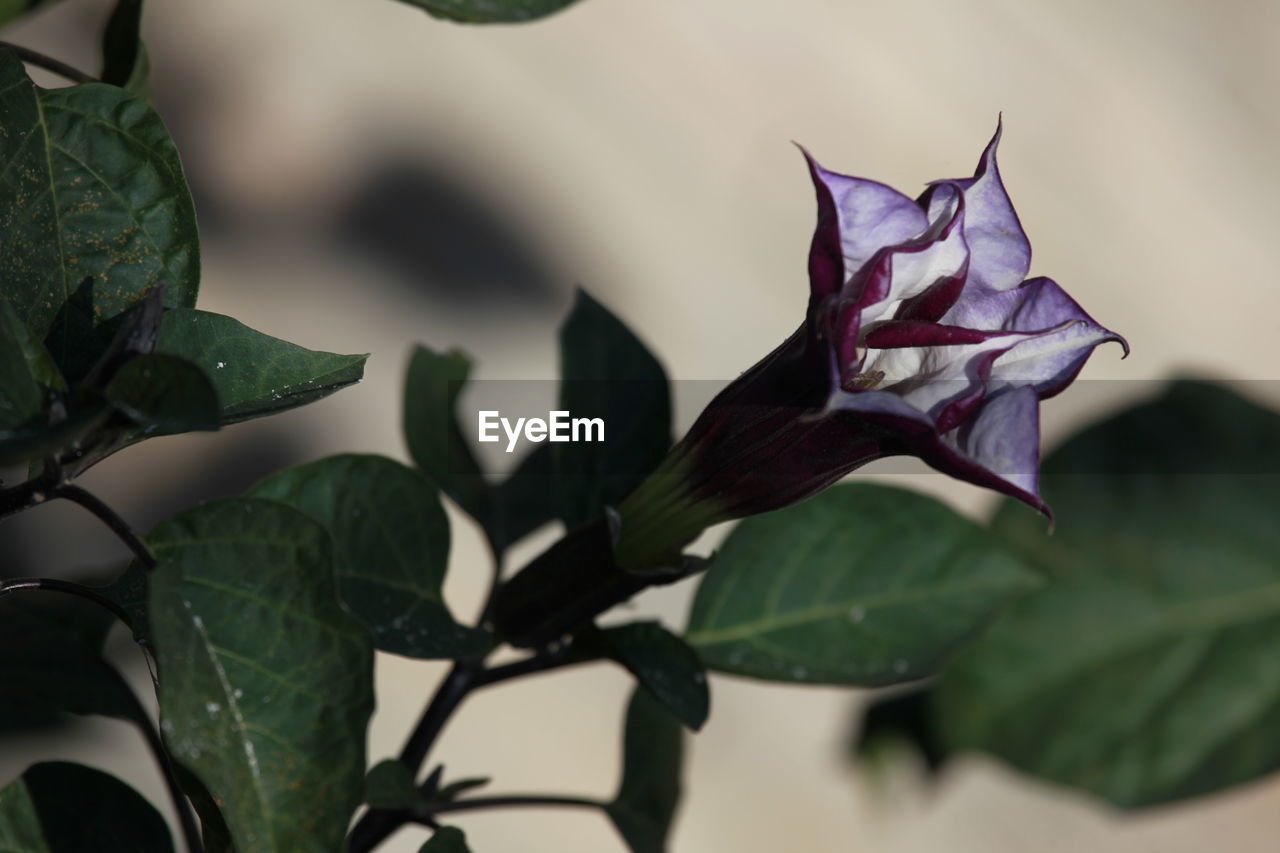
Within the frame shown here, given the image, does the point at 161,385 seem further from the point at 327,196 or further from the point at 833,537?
the point at 327,196

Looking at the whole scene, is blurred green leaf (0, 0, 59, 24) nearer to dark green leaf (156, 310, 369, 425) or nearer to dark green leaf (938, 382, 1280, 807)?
dark green leaf (156, 310, 369, 425)

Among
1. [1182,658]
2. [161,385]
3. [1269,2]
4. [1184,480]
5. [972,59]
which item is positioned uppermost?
[1269,2]

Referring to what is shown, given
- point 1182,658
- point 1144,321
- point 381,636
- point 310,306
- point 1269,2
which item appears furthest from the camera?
point 1269,2

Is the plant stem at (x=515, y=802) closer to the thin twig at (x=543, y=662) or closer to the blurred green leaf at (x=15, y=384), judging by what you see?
the thin twig at (x=543, y=662)

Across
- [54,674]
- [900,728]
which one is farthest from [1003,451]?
[900,728]

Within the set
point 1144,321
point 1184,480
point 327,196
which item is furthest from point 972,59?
point 327,196

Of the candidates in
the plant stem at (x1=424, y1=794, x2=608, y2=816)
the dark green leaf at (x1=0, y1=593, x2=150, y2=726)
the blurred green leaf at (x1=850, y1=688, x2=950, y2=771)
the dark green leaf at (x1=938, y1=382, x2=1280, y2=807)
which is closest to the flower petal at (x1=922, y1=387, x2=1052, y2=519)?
the plant stem at (x1=424, y1=794, x2=608, y2=816)

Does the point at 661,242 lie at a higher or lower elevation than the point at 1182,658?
higher
